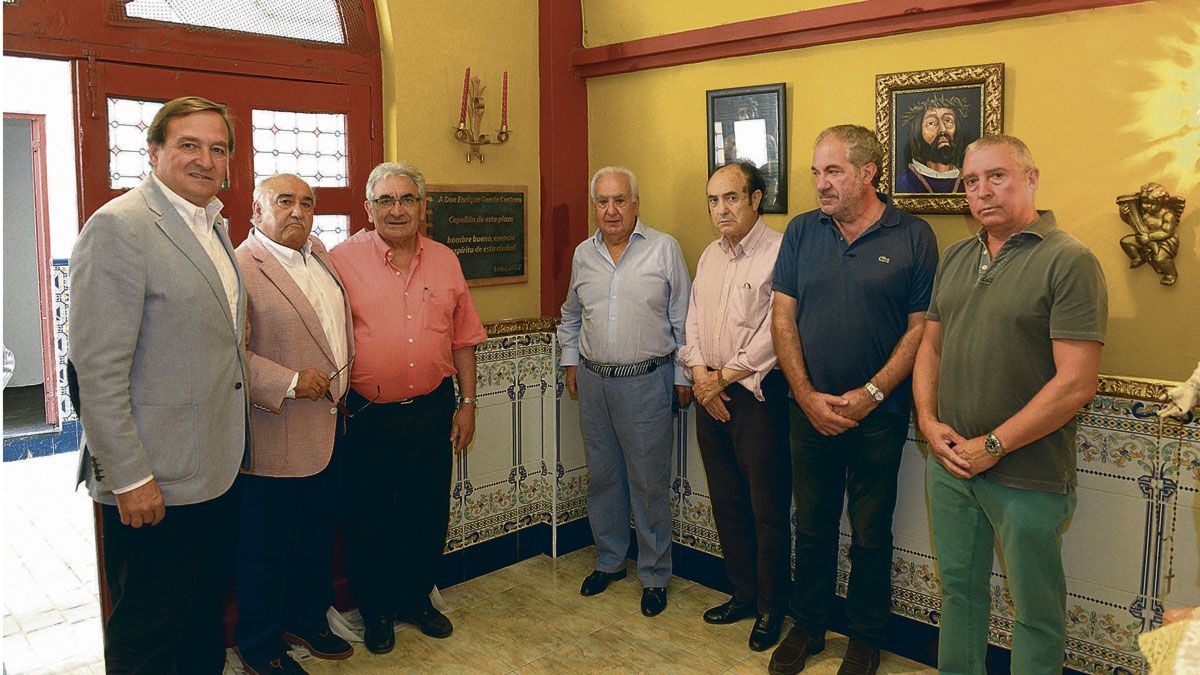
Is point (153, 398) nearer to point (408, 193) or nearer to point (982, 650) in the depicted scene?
point (408, 193)

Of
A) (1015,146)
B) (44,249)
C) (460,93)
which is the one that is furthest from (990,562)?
(44,249)

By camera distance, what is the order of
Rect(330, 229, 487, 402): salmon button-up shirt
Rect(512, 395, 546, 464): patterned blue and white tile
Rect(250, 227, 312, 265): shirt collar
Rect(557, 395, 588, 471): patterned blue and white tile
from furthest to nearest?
1. Rect(557, 395, 588, 471): patterned blue and white tile
2. Rect(512, 395, 546, 464): patterned blue and white tile
3. Rect(330, 229, 487, 402): salmon button-up shirt
4. Rect(250, 227, 312, 265): shirt collar

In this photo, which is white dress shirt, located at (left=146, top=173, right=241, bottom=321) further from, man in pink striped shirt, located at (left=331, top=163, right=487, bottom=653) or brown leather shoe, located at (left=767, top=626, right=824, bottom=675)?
brown leather shoe, located at (left=767, top=626, right=824, bottom=675)

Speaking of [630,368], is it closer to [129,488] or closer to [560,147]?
[560,147]

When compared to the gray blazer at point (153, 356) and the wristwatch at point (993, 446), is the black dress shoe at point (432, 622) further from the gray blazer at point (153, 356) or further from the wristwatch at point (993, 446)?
the wristwatch at point (993, 446)

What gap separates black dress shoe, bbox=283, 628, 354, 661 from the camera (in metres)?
3.29

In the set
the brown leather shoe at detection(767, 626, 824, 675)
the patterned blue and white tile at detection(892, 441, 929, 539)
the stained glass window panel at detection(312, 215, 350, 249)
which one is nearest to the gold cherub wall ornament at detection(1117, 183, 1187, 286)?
the patterned blue and white tile at detection(892, 441, 929, 539)

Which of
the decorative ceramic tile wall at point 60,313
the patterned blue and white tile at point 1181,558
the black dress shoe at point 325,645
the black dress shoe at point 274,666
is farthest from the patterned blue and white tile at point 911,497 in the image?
the decorative ceramic tile wall at point 60,313

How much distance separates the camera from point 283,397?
2.87 metres

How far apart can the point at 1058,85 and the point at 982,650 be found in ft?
6.01

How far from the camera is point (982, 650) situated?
2.76 m

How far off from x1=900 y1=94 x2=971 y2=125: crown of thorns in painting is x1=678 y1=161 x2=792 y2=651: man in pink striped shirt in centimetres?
58

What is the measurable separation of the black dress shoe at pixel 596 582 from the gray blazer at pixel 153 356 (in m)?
1.83

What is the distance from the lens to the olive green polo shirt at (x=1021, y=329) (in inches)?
94.6
